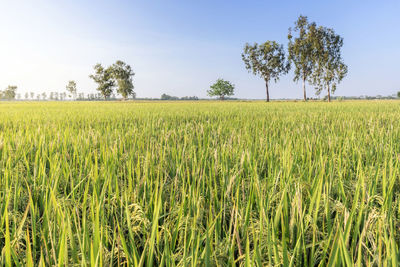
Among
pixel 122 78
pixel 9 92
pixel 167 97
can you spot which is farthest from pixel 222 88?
pixel 9 92

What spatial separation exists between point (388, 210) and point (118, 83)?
239 feet

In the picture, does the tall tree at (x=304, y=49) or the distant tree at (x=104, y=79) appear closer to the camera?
the tall tree at (x=304, y=49)

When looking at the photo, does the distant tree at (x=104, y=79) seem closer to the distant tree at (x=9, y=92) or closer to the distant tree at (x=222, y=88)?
the distant tree at (x=222, y=88)

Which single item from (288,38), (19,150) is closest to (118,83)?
(288,38)

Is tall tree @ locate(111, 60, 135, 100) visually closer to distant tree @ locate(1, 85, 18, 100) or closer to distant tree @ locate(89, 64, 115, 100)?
distant tree @ locate(89, 64, 115, 100)

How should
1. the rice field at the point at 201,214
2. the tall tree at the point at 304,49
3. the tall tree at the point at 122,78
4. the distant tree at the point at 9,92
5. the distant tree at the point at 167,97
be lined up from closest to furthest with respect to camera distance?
the rice field at the point at 201,214
the tall tree at the point at 304,49
the tall tree at the point at 122,78
the distant tree at the point at 9,92
the distant tree at the point at 167,97

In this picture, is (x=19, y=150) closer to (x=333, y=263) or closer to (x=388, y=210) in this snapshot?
(x=333, y=263)

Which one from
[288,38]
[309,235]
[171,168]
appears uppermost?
[288,38]

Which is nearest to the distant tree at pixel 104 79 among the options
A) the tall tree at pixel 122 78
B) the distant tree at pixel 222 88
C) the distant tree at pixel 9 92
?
the tall tree at pixel 122 78

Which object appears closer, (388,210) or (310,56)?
(388,210)

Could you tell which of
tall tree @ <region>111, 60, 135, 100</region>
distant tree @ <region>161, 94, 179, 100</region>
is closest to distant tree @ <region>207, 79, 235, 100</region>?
tall tree @ <region>111, 60, 135, 100</region>

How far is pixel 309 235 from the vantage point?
870 millimetres

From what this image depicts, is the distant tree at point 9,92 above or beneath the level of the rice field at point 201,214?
above

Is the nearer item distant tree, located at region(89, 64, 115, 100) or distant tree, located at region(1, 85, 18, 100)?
distant tree, located at region(89, 64, 115, 100)
